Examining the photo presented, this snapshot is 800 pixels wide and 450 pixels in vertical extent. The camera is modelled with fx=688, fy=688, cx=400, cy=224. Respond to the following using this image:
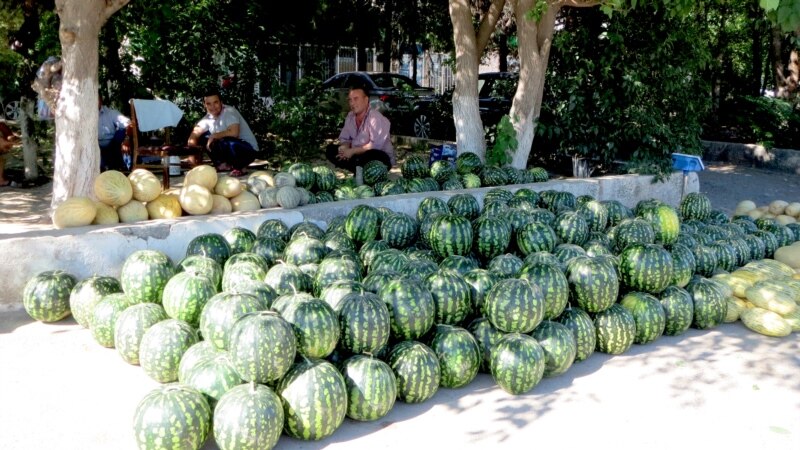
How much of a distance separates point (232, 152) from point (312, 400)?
22.9 ft

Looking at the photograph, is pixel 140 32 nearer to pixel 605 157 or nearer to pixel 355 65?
pixel 605 157

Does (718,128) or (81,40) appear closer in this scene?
(81,40)

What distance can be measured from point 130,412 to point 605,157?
8.13 m

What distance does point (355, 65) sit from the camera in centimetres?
3216

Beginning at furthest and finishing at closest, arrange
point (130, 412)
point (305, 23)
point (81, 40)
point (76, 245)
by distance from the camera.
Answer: point (305, 23) < point (81, 40) < point (76, 245) < point (130, 412)

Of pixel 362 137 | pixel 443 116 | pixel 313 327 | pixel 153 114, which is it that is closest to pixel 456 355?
pixel 313 327

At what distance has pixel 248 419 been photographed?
349cm

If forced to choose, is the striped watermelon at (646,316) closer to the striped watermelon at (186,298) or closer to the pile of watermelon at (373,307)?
the pile of watermelon at (373,307)

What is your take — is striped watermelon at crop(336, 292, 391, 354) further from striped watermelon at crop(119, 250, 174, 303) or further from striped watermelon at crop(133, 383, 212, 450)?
striped watermelon at crop(119, 250, 174, 303)

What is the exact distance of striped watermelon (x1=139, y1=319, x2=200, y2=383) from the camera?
4.26 m

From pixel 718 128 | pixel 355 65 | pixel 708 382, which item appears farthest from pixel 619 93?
pixel 355 65

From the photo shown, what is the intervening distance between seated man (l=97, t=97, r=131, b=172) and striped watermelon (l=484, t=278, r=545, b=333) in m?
→ 7.65

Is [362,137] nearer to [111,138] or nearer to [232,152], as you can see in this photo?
[232,152]

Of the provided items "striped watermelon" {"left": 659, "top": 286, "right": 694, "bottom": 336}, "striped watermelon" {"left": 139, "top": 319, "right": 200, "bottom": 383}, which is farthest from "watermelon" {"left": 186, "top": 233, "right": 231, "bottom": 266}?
"striped watermelon" {"left": 659, "top": 286, "right": 694, "bottom": 336}
